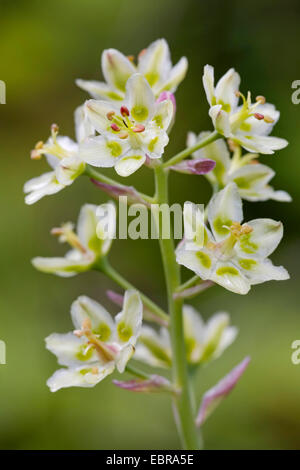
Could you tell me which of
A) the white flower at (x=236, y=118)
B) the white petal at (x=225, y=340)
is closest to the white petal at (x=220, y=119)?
the white flower at (x=236, y=118)

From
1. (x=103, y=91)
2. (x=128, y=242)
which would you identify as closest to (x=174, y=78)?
(x=103, y=91)

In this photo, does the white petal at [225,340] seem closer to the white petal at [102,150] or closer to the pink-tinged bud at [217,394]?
the pink-tinged bud at [217,394]

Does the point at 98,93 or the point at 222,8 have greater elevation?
the point at 222,8

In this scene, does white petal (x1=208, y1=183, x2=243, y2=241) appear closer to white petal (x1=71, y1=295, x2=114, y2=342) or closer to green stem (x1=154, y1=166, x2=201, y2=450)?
green stem (x1=154, y1=166, x2=201, y2=450)
